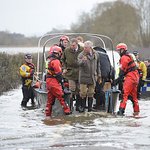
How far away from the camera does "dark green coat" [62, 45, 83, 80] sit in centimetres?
1318

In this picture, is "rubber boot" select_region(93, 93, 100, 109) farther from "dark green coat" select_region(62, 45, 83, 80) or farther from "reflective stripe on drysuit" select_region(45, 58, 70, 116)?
"reflective stripe on drysuit" select_region(45, 58, 70, 116)

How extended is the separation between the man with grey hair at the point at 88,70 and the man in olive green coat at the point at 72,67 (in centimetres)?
38

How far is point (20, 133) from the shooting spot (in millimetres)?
10125

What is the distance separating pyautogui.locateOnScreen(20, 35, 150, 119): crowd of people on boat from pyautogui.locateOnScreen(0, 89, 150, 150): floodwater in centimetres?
93

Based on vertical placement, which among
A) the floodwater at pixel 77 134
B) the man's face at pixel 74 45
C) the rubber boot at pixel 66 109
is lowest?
the floodwater at pixel 77 134

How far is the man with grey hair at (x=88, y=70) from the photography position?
12.7 metres

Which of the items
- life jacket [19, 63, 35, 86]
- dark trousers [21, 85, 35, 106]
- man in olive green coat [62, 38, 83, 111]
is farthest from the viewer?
dark trousers [21, 85, 35, 106]

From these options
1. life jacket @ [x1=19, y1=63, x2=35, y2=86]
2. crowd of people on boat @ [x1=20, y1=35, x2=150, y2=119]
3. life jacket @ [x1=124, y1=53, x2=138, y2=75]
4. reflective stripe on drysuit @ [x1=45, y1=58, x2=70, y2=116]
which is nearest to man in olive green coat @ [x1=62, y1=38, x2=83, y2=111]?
crowd of people on boat @ [x1=20, y1=35, x2=150, y2=119]

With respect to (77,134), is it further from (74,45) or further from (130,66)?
(130,66)

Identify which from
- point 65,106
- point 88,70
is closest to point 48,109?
point 65,106

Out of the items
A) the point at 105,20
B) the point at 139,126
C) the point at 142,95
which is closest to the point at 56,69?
the point at 139,126

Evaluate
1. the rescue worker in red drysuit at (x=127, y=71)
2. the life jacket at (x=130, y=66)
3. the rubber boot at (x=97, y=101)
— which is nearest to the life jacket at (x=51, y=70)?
the rubber boot at (x=97, y=101)

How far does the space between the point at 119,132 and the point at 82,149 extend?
188cm

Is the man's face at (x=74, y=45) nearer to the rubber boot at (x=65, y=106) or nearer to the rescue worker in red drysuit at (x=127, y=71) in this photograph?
the rescue worker in red drysuit at (x=127, y=71)
